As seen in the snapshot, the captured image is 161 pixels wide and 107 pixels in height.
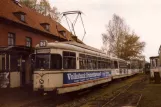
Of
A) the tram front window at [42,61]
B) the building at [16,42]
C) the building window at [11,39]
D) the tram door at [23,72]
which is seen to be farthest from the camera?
the building window at [11,39]

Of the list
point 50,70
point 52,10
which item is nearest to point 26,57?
point 50,70

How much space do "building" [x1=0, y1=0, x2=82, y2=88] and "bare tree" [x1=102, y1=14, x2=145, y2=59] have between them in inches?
863

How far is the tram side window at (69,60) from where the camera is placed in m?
14.5

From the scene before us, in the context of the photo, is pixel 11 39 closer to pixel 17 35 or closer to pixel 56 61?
pixel 17 35

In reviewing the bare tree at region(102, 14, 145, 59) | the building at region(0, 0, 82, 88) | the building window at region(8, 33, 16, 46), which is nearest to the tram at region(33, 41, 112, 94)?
the building at region(0, 0, 82, 88)

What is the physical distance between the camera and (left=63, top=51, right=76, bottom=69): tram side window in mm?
14525

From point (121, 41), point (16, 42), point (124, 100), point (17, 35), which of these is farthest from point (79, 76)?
point (121, 41)

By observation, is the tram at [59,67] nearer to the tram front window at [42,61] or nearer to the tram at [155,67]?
the tram front window at [42,61]

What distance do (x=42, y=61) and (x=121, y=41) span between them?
42316mm

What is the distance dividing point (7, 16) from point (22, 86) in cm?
811

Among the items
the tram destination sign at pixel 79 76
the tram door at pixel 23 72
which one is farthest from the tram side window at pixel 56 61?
the tram door at pixel 23 72

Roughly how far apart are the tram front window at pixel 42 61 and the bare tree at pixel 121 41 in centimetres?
4061

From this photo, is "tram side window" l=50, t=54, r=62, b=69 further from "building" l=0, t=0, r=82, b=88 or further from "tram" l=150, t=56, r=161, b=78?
"tram" l=150, t=56, r=161, b=78

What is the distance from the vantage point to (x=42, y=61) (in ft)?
46.6
